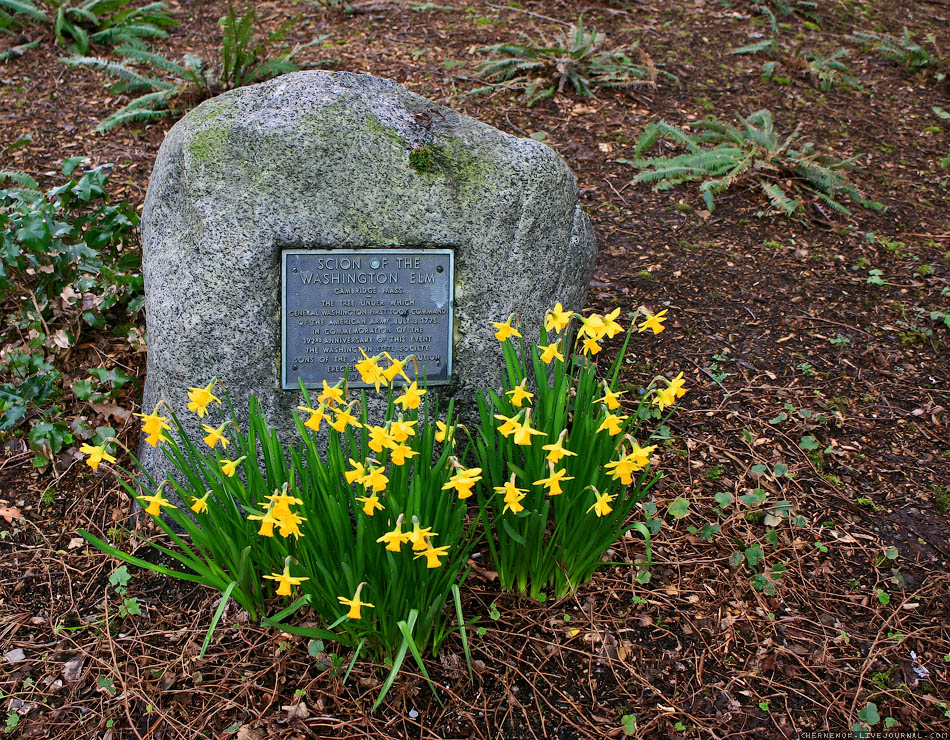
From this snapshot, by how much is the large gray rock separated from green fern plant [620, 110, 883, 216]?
96.6 inches

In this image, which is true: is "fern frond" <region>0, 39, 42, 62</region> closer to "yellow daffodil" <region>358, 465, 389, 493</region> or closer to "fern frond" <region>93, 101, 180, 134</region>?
"fern frond" <region>93, 101, 180, 134</region>

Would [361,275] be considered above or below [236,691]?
above

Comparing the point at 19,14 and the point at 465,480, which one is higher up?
the point at 19,14

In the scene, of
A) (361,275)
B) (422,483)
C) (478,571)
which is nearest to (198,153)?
(361,275)

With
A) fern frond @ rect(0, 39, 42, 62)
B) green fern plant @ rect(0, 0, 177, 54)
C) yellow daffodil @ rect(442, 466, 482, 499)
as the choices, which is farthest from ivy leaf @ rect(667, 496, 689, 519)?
fern frond @ rect(0, 39, 42, 62)

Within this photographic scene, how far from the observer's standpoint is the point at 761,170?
4.95 m

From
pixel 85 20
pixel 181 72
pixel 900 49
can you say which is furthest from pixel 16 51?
pixel 900 49

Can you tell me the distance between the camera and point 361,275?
263cm

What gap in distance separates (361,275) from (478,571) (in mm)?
1091

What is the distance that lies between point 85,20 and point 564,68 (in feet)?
12.6

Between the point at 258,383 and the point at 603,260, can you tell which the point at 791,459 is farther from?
the point at 258,383

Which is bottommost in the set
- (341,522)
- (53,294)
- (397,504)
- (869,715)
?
(869,715)

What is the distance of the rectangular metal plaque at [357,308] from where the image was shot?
8.49 feet

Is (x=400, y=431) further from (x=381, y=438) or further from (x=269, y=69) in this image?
(x=269, y=69)
